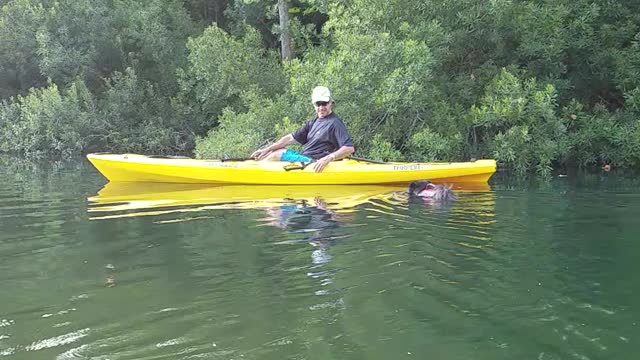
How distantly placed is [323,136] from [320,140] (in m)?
0.08

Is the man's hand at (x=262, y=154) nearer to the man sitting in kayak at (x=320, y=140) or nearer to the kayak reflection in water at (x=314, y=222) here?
the man sitting in kayak at (x=320, y=140)

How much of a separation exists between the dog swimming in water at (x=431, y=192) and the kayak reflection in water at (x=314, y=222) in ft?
3.54

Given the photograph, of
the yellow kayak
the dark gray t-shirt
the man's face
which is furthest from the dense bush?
the man's face

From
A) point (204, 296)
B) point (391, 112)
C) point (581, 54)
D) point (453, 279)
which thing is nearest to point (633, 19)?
point (581, 54)

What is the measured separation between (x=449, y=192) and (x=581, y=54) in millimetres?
5888

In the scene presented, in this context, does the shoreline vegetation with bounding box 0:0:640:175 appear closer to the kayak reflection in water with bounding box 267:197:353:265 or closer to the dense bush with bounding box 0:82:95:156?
the kayak reflection in water with bounding box 267:197:353:265

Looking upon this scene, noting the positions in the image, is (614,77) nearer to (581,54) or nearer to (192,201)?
(581,54)

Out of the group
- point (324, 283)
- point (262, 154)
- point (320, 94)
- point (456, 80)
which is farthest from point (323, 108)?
point (324, 283)

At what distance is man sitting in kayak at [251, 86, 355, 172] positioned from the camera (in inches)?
326

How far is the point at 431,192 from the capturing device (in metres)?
7.17

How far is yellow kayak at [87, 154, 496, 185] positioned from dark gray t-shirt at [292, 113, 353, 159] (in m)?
0.30

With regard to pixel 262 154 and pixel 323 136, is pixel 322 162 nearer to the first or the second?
pixel 323 136

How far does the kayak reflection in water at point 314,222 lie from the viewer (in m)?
4.91

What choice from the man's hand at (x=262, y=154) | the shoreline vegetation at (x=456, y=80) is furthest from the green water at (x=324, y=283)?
the shoreline vegetation at (x=456, y=80)
